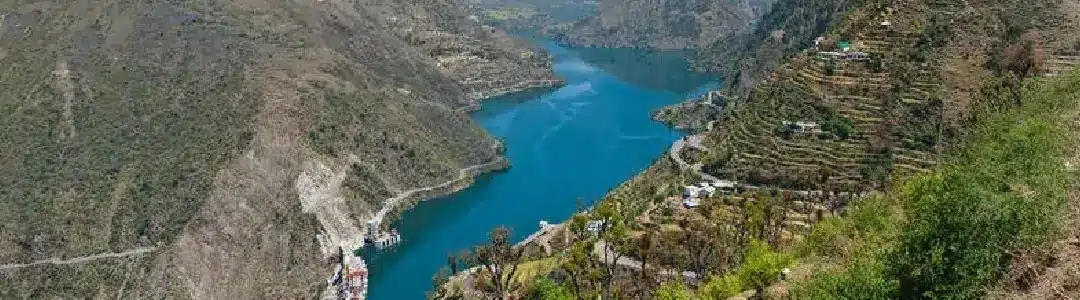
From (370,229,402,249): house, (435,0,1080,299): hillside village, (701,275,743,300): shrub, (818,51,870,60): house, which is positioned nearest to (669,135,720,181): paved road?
(435,0,1080,299): hillside village

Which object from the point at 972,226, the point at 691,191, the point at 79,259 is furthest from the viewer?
the point at 79,259

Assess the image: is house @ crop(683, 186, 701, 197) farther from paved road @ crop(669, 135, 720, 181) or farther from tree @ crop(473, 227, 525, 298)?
tree @ crop(473, 227, 525, 298)

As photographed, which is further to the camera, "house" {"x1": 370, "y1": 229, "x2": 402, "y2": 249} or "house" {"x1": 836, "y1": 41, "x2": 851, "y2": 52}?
"house" {"x1": 370, "y1": 229, "x2": 402, "y2": 249}

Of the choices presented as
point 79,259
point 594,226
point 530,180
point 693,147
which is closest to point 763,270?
point 594,226

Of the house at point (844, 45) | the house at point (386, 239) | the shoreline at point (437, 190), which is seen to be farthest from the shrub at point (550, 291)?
the shoreline at point (437, 190)

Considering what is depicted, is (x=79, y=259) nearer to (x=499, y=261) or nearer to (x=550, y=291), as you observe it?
(x=499, y=261)

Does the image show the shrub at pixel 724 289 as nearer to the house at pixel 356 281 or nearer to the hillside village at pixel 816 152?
the hillside village at pixel 816 152
